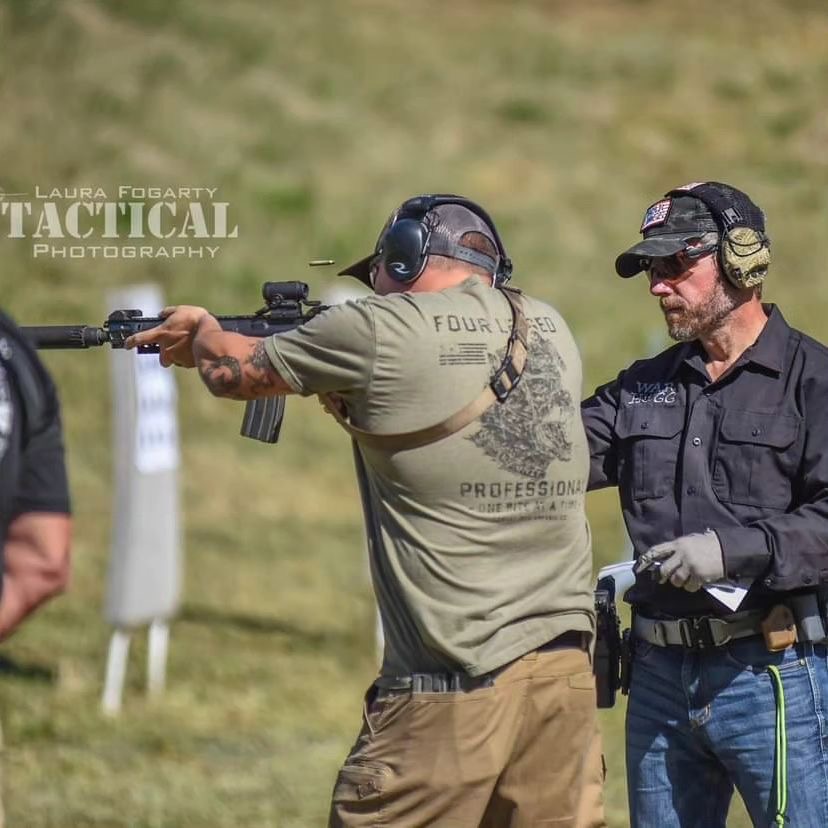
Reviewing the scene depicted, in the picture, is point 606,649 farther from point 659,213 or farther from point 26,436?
point 26,436

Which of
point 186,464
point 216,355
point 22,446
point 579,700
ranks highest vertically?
point 186,464

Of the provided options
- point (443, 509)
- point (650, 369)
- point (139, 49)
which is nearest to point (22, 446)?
point (443, 509)

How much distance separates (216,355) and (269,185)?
18.5 meters

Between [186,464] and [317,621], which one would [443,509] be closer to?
[317,621]

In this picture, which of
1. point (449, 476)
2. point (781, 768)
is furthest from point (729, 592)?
point (449, 476)

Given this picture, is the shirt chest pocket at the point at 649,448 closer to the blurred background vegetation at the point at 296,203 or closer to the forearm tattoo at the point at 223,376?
the forearm tattoo at the point at 223,376

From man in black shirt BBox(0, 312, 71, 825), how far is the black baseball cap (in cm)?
154

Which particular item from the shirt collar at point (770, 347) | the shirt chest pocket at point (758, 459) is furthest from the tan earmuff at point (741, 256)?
the shirt chest pocket at point (758, 459)

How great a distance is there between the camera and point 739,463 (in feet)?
Result: 12.3

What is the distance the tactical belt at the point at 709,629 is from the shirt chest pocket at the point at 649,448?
0.33m

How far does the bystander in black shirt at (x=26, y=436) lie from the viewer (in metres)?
2.98

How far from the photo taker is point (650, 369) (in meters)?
4.04

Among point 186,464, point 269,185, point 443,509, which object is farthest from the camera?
point 269,185

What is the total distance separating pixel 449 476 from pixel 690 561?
25.6 inches
